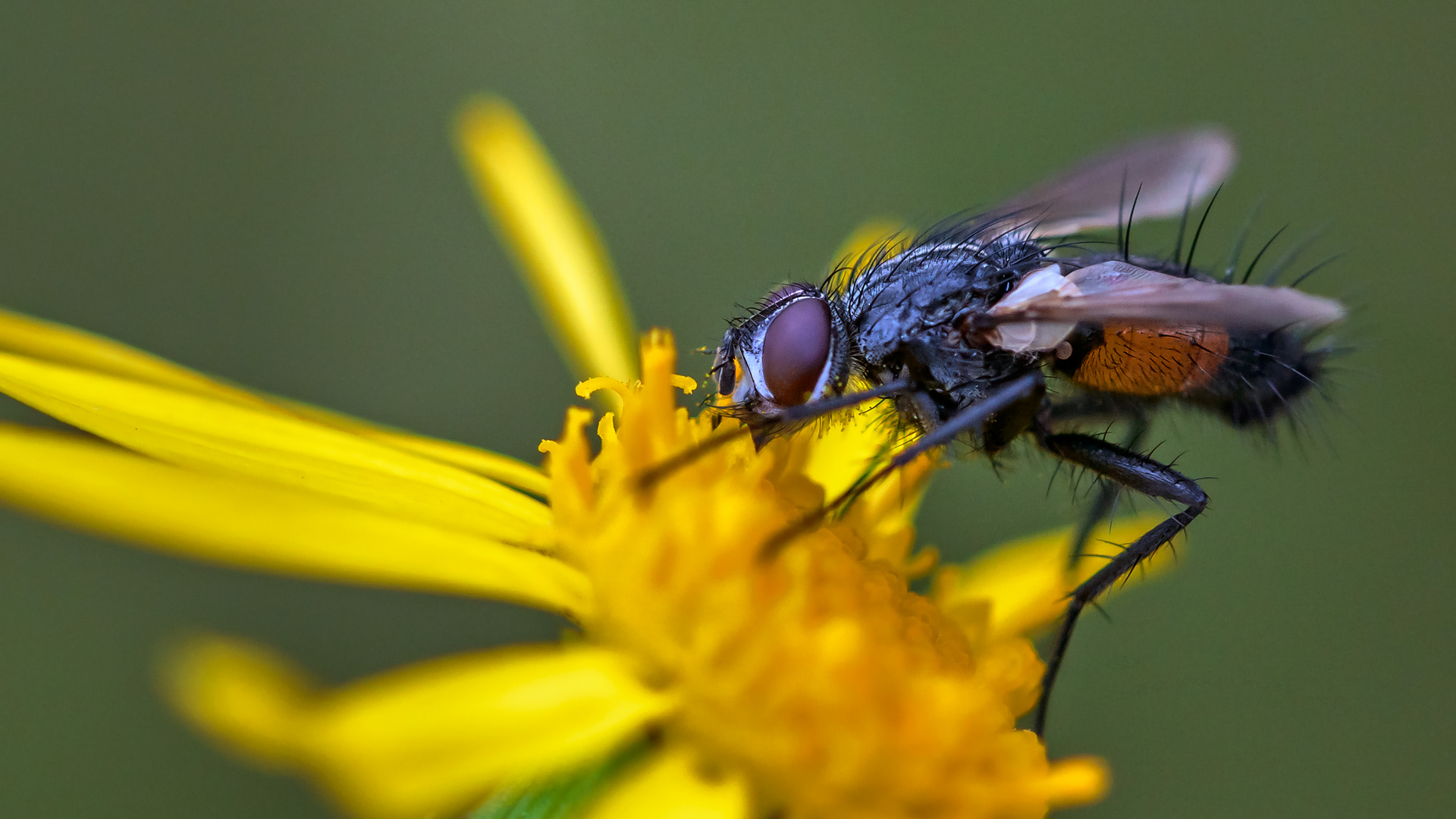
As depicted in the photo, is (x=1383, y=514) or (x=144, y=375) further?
(x=1383, y=514)

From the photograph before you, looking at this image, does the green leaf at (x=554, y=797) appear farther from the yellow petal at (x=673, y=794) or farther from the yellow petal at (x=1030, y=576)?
the yellow petal at (x=1030, y=576)

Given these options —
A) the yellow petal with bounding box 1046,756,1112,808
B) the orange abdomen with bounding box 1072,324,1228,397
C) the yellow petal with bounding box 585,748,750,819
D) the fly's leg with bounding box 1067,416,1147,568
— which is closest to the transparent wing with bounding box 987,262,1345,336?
the orange abdomen with bounding box 1072,324,1228,397

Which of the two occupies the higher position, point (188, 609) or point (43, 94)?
point (43, 94)

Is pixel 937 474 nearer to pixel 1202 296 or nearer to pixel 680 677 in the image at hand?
pixel 1202 296

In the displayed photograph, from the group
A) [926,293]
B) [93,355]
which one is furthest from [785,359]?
[93,355]

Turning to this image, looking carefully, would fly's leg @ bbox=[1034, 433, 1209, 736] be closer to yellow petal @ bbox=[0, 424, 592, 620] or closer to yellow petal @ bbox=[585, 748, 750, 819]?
yellow petal @ bbox=[585, 748, 750, 819]

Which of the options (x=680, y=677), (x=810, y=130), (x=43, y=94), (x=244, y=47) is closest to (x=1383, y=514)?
(x=810, y=130)
